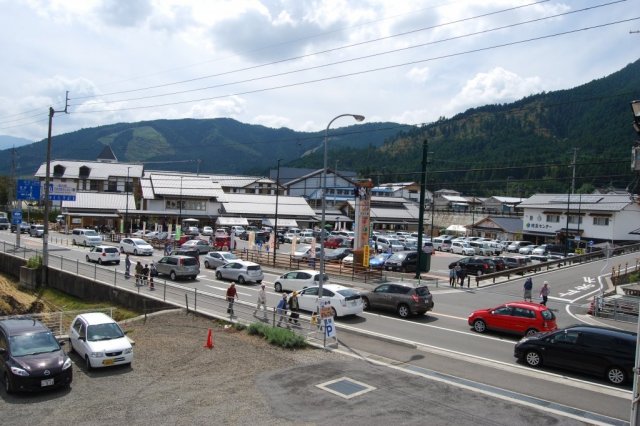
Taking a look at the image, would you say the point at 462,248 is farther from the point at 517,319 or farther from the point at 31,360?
the point at 31,360

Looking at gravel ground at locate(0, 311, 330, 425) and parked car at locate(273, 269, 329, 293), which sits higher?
parked car at locate(273, 269, 329, 293)

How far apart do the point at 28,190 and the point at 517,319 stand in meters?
46.3

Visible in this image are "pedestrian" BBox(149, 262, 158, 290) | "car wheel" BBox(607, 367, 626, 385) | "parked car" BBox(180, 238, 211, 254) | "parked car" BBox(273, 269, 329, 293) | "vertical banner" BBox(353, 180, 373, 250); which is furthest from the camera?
"parked car" BBox(180, 238, 211, 254)

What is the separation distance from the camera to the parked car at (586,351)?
14.5m

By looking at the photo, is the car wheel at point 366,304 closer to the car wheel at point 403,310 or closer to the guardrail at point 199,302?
the car wheel at point 403,310

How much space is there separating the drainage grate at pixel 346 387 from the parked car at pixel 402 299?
10150 mm

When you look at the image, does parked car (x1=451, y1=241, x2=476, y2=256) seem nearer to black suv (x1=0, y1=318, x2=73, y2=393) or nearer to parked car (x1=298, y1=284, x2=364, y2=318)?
parked car (x1=298, y1=284, x2=364, y2=318)

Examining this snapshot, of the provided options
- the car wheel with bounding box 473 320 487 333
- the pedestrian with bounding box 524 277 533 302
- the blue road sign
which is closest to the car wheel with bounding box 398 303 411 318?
the car wheel with bounding box 473 320 487 333

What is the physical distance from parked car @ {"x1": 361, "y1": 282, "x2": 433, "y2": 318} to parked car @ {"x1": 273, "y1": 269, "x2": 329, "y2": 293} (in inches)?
168

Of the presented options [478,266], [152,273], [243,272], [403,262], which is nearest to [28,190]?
[152,273]

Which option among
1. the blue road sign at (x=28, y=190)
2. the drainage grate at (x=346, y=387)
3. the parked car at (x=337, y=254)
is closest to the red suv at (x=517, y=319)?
the drainage grate at (x=346, y=387)

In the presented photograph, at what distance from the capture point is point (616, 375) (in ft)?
47.8

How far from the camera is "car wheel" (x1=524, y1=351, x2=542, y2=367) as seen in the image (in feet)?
52.6

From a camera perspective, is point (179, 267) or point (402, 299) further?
point (179, 267)
